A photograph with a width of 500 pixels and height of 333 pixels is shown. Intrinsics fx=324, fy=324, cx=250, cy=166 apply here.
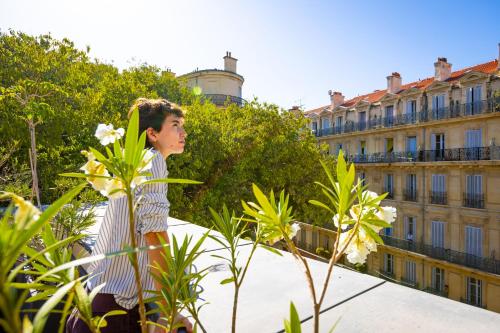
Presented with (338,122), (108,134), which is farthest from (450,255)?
(108,134)

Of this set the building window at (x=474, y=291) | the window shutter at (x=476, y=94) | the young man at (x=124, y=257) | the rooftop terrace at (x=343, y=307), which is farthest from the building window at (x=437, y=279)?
the young man at (x=124, y=257)

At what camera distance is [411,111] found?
2166 centimetres

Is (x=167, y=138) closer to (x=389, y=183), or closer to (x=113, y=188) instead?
(x=113, y=188)

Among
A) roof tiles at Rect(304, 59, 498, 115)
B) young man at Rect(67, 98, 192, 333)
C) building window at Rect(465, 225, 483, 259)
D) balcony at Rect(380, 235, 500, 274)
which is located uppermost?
roof tiles at Rect(304, 59, 498, 115)

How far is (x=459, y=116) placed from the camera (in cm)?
1870

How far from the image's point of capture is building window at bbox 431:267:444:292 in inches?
746

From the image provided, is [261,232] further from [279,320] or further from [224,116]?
[224,116]

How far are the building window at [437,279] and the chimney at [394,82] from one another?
40.1ft

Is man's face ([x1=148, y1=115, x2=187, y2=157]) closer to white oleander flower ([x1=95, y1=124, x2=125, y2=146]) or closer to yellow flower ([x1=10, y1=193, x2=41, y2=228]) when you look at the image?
white oleander flower ([x1=95, y1=124, x2=125, y2=146])

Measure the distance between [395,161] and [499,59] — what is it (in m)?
7.84

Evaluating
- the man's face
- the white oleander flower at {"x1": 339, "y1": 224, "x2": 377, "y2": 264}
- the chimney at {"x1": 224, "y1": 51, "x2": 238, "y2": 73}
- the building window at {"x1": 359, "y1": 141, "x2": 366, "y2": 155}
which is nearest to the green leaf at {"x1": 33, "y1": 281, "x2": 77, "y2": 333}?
the white oleander flower at {"x1": 339, "y1": 224, "x2": 377, "y2": 264}

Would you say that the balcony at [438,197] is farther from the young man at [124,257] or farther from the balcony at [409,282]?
the young man at [124,257]

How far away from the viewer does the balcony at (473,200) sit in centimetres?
1728

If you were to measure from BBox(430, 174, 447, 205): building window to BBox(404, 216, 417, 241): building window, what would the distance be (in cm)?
193
